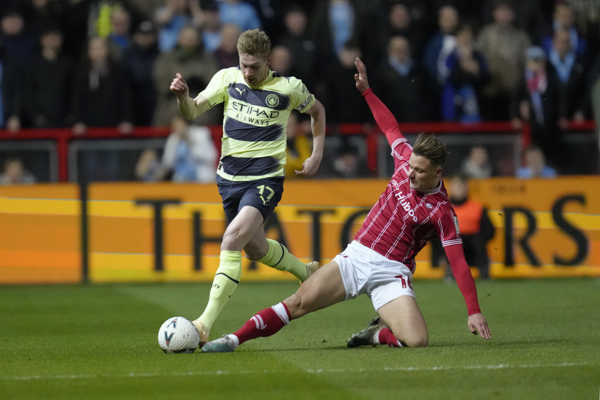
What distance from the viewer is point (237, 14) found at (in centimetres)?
1603

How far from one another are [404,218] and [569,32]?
9266 mm

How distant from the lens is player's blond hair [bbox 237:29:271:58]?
7945 mm

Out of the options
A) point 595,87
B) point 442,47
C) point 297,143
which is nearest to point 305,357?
point 297,143

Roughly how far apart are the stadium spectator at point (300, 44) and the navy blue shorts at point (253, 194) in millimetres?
6611

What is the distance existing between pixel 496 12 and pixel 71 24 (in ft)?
20.6

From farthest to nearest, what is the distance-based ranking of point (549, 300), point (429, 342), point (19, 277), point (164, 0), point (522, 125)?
1. point (164, 0)
2. point (522, 125)
3. point (19, 277)
4. point (549, 300)
5. point (429, 342)

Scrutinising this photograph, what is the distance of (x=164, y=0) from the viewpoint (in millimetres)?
16594

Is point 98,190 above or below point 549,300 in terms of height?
above

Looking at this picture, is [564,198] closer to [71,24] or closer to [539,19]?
[539,19]

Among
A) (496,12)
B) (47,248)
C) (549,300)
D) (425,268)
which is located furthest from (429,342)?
(496,12)

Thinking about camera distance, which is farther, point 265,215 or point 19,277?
point 19,277

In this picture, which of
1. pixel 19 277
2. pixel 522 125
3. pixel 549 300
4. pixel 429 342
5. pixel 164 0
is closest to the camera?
pixel 429 342

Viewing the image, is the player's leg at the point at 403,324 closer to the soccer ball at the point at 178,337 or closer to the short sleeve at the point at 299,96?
the soccer ball at the point at 178,337

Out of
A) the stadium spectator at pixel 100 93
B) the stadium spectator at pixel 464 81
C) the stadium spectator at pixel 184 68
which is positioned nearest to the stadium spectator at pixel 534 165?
the stadium spectator at pixel 464 81
